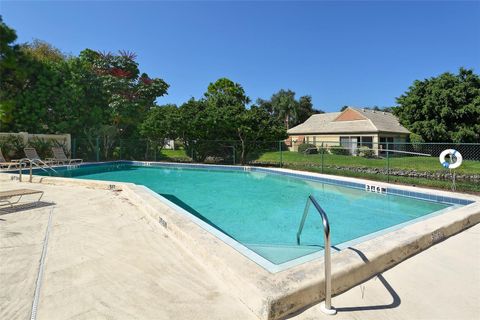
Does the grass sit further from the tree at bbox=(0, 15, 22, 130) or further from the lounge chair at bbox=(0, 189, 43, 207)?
the lounge chair at bbox=(0, 189, 43, 207)

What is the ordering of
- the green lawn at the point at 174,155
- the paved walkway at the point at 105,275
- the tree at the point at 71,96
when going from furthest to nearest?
the green lawn at the point at 174,155, the tree at the point at 71,96, the paved walkway at the point at 105,275

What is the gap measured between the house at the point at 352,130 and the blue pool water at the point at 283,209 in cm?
1373

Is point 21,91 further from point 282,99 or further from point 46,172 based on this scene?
point 282,99

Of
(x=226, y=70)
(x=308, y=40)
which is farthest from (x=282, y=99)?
(x=308, y=40)

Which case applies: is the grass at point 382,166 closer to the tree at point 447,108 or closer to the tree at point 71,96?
the tree at point 71,96

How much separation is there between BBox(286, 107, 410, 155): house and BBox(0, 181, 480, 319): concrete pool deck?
1975 cm

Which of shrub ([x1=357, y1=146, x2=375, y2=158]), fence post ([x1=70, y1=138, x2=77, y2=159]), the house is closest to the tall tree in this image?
fence post ([x1=70, y1=138, x2=77, y2=159])

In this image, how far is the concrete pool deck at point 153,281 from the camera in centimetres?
230

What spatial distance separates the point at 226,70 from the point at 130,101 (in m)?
14.6

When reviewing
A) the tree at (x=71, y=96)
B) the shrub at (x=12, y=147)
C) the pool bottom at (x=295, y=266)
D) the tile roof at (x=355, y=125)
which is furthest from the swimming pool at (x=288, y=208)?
the tile roof at (x=355, y=125)

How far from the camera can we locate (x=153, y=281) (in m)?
2.74

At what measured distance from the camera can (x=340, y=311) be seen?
2344 mm

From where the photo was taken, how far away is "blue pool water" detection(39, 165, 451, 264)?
5.02m

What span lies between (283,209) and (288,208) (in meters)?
0.17
